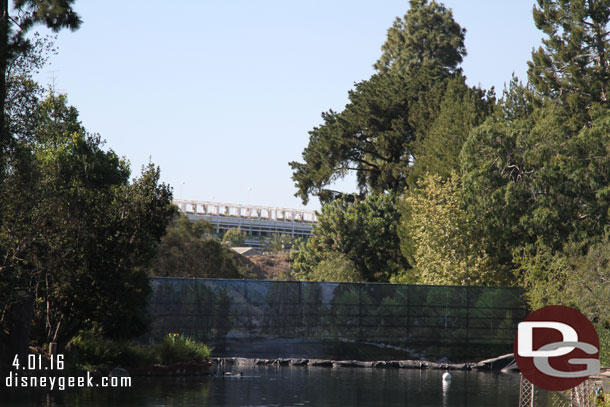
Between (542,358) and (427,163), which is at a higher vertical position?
(427,163)

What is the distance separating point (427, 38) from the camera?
6725 cm

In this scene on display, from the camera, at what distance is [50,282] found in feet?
93.7

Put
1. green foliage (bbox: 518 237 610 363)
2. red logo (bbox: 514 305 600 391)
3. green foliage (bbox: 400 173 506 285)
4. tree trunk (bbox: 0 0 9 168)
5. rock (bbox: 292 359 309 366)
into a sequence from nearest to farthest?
tree trunk (bbox: 0 0 9 168)
red logo (bbox: 514 305 600 391)
green foliage (bbox: 518 237 610 363)
rock (bbox: 292 359 309 366)
green foliage (bbox: 400 173 506 285)

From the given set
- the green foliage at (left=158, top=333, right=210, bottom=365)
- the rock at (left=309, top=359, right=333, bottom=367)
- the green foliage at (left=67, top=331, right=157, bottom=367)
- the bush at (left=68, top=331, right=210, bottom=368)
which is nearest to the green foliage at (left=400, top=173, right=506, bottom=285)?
the rock at (left=309, top=359, right=333, bottom=367)

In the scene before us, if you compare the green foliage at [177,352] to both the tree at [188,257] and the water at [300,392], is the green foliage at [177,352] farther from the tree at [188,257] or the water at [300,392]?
the tree at [188,257]

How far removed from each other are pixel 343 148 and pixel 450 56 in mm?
11811

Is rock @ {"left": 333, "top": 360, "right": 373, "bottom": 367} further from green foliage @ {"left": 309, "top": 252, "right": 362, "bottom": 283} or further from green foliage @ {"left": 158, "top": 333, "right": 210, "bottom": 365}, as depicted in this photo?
green foliage @ {"left": 309, "top": 252, "right": 362, "bottom": 283}

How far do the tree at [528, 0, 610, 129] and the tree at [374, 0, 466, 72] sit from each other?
773 inches

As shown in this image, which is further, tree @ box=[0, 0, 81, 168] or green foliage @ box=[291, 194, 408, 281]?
green foliage @ box=[291, 194, 408, 281]

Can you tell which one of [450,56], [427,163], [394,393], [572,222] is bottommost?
[394,393]

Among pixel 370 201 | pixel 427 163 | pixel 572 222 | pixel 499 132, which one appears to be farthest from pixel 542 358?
pixel 370 201

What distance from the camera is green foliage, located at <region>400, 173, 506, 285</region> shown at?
1766 inches

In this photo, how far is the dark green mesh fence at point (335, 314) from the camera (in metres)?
40.1

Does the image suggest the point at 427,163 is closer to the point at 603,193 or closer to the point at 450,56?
the point at 603,193
